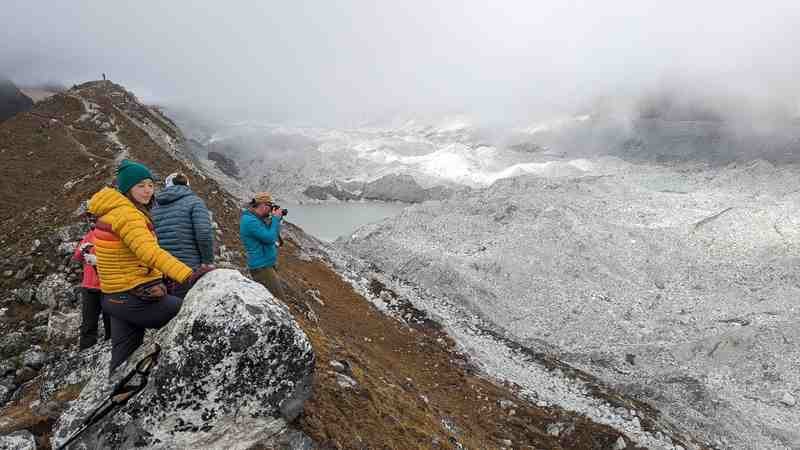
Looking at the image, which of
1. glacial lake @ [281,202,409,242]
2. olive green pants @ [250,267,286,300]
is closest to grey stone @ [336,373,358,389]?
olive green pants @ [250,267,286,300]

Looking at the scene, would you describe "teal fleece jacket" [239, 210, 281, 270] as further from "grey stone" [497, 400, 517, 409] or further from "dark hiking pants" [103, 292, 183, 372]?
"grey stone" [497, 400, 517, 409]

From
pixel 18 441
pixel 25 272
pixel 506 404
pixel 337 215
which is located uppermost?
pixel 18 441

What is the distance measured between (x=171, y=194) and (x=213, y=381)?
8.39 ft

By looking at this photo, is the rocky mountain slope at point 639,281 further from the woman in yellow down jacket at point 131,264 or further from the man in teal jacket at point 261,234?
the woman in yellow down jacket at point 131,264

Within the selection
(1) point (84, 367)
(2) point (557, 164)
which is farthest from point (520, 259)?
(2) point (557, 164)

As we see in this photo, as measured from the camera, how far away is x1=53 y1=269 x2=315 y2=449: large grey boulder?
4641mm

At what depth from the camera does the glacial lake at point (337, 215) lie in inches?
1943

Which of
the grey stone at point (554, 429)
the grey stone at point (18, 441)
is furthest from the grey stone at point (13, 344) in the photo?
the grey stone at point (554, 429)

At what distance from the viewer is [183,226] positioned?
6094mm

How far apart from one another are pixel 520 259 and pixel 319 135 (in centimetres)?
6613

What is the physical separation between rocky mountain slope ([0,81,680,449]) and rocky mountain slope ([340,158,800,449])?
2433mm

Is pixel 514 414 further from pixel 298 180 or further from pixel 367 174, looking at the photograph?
pixel 298 180

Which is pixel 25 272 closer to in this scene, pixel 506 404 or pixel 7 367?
pixel 7 367

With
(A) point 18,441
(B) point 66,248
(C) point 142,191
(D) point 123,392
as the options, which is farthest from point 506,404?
(B) point 66,248
